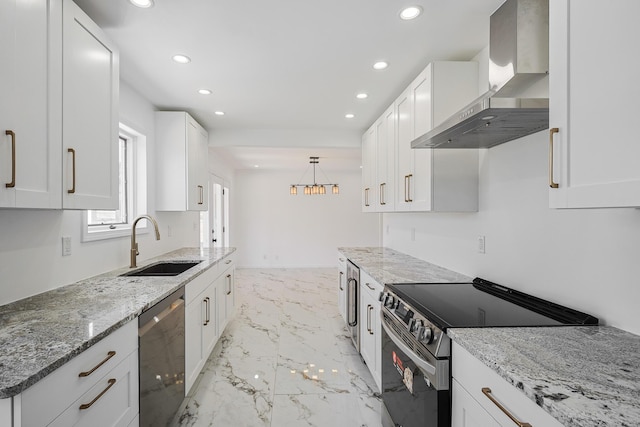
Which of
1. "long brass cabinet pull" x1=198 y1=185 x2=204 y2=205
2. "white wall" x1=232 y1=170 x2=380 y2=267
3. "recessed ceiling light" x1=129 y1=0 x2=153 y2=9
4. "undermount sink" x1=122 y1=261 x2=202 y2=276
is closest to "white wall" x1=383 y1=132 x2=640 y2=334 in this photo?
"recessed ceiling light" x1=129 y1=0 x2=153 y2=9

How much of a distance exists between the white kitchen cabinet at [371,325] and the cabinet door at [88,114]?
5.77 ft

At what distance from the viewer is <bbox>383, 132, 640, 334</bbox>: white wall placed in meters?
1.21

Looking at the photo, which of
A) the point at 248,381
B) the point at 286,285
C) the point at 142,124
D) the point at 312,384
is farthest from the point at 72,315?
the point at 286,285

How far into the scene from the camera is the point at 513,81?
5.24 feet

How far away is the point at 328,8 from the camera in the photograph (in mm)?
1690

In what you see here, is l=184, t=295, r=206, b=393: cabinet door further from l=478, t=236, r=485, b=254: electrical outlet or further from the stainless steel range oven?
l=478, t=236, r=485, b=254: electrical outlet

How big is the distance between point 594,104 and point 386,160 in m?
2.11

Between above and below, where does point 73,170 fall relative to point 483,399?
above

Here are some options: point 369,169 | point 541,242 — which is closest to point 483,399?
point 541,242

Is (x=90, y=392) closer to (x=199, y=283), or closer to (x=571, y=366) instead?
(x=199, y=283)

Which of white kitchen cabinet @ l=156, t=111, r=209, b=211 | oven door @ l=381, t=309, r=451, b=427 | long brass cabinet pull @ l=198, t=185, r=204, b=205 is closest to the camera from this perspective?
oven door @ l=381, t=309, r=451, b=427

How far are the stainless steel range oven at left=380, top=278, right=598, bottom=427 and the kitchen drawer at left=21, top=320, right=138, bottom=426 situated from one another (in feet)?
4.06

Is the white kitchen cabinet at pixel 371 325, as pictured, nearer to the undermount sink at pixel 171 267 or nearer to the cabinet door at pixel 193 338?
the cabinet door at pixel 193 338

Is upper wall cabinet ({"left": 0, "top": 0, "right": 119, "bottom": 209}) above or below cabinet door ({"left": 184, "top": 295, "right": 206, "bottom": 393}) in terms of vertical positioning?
above
